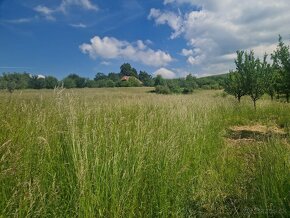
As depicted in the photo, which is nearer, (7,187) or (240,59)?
(7,187)

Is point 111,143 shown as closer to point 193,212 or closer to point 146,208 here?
point 146,208

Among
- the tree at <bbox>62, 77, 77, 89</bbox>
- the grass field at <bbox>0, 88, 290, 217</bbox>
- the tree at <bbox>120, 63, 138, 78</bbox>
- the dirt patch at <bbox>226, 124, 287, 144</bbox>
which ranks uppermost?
the tree at <bbox>120, 63, 138, 78</bbox>

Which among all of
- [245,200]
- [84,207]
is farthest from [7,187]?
[245,200]

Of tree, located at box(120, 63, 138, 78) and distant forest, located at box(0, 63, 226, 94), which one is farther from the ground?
tree, located at box(120, 63, 138, 78)

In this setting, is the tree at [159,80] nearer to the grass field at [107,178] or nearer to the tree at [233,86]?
the tree at [233,86]

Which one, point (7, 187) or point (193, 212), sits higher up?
point (7, 187)

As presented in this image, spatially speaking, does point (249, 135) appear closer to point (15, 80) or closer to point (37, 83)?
point (15, 80)

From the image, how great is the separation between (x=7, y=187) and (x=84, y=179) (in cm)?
69

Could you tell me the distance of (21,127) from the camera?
11.0ft

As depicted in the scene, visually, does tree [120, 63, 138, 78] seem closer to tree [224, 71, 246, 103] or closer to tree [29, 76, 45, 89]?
tree [224, 71, 246, 103]

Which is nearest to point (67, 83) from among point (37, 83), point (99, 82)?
point (37, 83)

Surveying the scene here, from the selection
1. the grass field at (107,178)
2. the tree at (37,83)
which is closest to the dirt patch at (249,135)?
the grass field at (107,178)

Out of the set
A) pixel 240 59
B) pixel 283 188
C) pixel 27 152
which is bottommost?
pixel 283 188

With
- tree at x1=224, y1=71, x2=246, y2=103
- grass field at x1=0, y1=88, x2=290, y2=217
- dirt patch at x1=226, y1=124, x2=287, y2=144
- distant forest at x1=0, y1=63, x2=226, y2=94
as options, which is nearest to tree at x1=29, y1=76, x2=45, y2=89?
distant forest at x1=0, y1=63, x2=226, y2=94
